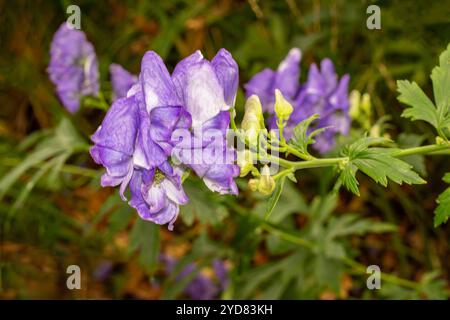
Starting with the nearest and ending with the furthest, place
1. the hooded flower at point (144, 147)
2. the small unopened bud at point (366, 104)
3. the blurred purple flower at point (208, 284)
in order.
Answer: the hooded flower at point (144, 147) → the small unopened bud at point (366, 104) → the blurred purple flower at point (208, 284)

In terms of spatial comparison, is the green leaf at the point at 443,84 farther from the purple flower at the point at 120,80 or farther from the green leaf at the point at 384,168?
the purple flower at the point at 120,80

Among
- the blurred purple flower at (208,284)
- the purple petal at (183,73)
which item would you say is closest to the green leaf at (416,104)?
the purple petal at (183,73)

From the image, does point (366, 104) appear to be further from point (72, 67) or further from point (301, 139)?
point (72, 67)

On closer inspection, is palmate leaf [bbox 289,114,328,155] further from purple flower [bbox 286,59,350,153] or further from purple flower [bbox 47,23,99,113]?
purple flower [bbox 47,23,99,113]

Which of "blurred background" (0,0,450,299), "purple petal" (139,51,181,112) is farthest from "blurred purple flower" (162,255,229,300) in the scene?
"purple petal" (139,51,181,112)

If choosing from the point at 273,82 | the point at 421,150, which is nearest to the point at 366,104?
the point at 273,82
